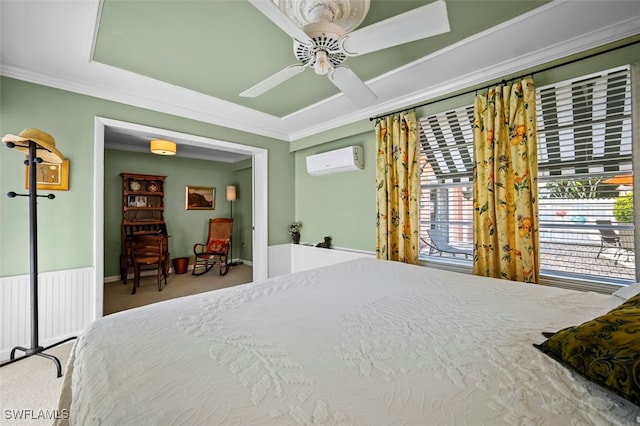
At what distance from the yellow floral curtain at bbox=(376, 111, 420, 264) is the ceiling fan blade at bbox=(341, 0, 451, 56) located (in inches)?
56.3

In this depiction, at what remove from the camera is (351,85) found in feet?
6.26

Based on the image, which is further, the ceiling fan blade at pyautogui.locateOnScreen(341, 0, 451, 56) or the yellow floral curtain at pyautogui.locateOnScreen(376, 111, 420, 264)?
the yellow floral curtain at pyautogui.locateOnScreen(376, 111, 420, 264)

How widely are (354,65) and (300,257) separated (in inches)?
107

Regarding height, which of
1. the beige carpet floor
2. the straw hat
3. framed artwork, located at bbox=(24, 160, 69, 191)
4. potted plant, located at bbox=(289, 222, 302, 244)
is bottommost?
the beige carpet floor

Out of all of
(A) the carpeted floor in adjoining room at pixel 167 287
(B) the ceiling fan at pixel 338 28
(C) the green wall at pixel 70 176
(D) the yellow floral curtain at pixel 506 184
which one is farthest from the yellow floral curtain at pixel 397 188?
(A) the carpeted floor in adjoining room at pixel 167 287

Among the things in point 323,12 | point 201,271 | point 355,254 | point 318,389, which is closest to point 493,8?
point 323,12

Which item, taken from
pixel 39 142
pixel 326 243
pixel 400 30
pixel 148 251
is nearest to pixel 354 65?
pixel 400 30

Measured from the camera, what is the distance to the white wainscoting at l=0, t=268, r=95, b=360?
7.43 feet

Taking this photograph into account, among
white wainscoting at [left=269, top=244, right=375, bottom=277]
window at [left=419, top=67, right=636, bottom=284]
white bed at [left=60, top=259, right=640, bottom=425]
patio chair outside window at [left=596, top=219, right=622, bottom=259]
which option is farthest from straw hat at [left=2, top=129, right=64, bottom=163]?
patio chair outside window at [left=596, top=219, right=622, bottom=259]

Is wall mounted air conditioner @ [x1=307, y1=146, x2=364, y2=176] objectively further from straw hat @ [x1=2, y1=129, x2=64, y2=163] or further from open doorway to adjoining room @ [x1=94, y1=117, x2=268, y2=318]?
straw hat @ [x1=2, y1=129, x2=64, y2=163]

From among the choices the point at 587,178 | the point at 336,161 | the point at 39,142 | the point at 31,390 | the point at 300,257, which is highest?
the point at 336,161

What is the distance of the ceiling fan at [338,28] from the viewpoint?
129cm

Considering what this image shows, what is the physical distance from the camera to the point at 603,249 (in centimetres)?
195

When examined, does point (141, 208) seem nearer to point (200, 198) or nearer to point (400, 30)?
point (200, 198)
